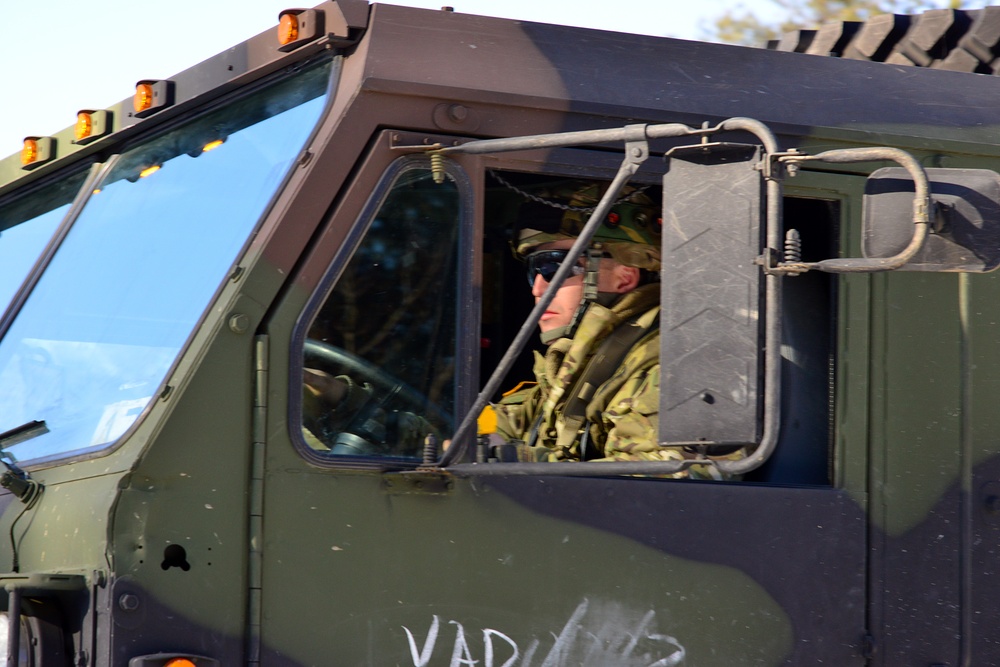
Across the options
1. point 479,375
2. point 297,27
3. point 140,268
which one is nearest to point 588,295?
point 479,375

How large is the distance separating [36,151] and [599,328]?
1.65 m

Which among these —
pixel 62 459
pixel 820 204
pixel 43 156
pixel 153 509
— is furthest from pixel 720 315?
pixel 43 156

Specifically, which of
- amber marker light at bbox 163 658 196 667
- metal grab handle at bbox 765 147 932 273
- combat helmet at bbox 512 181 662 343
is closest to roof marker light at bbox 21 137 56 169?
combat helmet at bbox 512 181 662 343

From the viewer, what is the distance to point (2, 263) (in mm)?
3828

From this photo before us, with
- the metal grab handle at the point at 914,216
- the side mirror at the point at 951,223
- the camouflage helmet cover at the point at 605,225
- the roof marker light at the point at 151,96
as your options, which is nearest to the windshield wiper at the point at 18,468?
the roof marker light at the point at 151,96

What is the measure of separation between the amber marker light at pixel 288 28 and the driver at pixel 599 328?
663 mm

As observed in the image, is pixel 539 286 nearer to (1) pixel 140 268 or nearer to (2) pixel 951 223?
(1) pixel 140 268

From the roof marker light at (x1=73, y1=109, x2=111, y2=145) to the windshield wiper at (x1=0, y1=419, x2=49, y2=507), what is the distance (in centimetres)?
85

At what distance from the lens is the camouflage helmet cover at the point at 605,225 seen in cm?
318

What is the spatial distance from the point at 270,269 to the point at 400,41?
546mm

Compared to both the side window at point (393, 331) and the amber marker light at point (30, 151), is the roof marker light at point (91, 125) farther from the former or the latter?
the side window at point (393, 331)

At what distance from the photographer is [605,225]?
10.8ft

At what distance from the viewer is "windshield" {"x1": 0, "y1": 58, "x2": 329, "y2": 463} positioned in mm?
2766

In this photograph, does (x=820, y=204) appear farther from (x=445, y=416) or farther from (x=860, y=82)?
(x=445, y=416)
